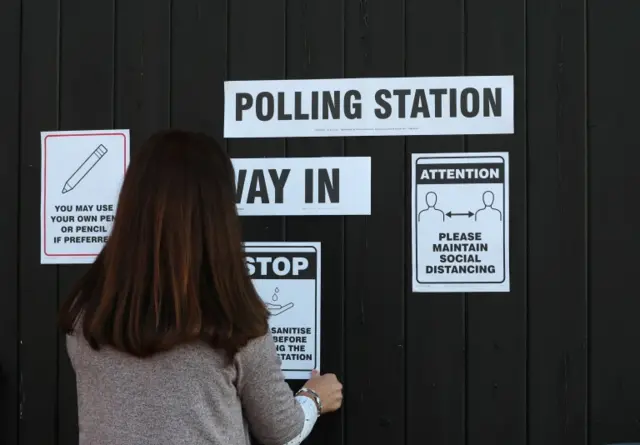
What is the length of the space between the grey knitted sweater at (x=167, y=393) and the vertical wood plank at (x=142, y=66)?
87 cm

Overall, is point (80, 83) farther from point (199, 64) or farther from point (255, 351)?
point (255, 351)

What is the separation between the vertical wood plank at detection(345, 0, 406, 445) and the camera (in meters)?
2.17

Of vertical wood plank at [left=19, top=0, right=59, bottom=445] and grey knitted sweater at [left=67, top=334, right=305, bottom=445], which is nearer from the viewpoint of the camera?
grey knitted sweater at [left=67, top=334, right=305, bottom=445]

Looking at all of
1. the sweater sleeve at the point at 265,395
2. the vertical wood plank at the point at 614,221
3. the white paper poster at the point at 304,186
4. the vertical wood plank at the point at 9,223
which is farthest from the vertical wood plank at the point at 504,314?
the vertical wood plank at the point at 9,223

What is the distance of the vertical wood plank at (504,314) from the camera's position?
2.13 m

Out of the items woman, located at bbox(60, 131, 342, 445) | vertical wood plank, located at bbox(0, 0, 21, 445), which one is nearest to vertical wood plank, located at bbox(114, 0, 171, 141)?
vertical wood plank, located at bbox(0, 0, 21, 445)

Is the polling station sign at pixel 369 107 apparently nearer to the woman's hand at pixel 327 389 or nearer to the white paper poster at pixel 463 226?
the white paper poster at pixel 463 226

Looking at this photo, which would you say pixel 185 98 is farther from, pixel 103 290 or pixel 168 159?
pixel 103 290

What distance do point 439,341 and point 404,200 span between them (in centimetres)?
40

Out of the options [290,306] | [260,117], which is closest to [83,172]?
[260,117]

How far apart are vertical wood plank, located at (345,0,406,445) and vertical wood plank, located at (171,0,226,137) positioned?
0.39 m

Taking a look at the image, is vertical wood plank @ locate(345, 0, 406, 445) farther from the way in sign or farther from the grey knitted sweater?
the grey knitted sweater

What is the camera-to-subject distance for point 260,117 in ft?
7.31

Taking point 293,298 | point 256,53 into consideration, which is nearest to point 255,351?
point 293,298
